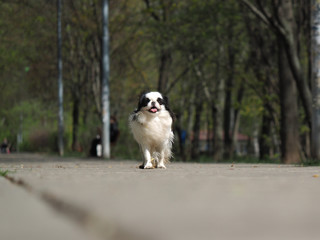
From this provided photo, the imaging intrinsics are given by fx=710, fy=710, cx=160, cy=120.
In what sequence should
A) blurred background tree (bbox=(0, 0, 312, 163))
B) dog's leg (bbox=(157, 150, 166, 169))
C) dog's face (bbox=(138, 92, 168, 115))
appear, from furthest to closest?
1. blurred background tree (bbox=(0, 0, 312, 163))
2. dog's leg (bbox=(157, 150, 166, 169))
3. dog's face (bbox=(138, 92, 168, 115))

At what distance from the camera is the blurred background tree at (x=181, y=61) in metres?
20.0

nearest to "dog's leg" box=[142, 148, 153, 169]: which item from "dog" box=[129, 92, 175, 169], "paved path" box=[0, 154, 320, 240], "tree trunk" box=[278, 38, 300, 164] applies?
"dog" box=[129, 92, 175, 169]

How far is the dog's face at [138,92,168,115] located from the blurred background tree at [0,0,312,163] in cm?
867

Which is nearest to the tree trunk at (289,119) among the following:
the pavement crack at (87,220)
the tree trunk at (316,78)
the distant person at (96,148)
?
the tree trunk at (316,78)

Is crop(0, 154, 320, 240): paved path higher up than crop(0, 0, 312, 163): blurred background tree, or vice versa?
crop(0, 0, 312, 163): blurred background tree

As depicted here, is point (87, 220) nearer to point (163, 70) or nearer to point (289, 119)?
point (289, 119)

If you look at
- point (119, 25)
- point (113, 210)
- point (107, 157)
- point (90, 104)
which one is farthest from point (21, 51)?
point (113, 210)

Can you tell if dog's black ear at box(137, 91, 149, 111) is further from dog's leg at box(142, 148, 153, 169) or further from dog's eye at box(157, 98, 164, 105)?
dog's leg at box(142, 148, 153, 169)

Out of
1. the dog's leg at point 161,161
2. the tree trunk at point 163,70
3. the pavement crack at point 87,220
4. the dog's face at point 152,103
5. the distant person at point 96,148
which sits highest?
the tree trunk at point 163,70

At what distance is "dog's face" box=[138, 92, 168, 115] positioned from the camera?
10205 millimetres

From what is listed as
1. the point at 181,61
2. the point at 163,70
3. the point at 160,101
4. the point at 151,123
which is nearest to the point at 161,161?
the point at 151,123

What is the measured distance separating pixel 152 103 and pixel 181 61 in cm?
2812

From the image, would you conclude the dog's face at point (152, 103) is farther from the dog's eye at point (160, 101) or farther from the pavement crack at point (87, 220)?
the pavement crack at point (87, 220)

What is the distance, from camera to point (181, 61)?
125 feet
